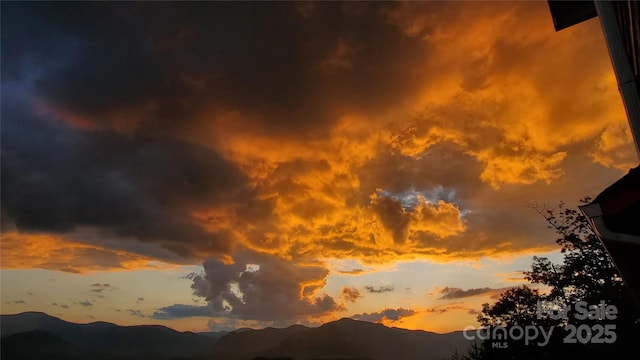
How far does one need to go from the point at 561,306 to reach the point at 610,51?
121ft

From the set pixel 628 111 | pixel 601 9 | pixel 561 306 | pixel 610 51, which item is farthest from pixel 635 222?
pixel 561 306

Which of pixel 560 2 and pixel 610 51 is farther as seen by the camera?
pixel 560 2

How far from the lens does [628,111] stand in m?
4.64

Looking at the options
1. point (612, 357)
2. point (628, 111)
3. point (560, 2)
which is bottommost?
point (612, 357)

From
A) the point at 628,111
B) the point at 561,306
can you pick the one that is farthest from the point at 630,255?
the point at 561,306

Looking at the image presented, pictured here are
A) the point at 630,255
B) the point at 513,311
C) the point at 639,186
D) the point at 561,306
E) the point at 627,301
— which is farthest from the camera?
the point at 513,311

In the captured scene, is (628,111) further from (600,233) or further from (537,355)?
(537,355)

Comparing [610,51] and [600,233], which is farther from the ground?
[610,51]

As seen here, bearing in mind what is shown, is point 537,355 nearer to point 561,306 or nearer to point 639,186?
point 561,306

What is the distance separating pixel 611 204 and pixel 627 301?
32.7 metres

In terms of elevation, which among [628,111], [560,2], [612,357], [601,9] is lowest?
[612,357]

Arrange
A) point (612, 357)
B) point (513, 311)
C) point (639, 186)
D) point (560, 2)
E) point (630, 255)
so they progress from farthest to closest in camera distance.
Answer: point (513, 311)
point (612, 357)
point (560, 2)
point (630, 255)
point (639, 186)

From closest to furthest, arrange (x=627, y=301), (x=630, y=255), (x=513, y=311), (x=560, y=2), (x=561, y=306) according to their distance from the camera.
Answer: (x=630, y=255)
(x=560, y=2)
(x=627, y=301)
(x=561, y=306)
(x=513, y=311)

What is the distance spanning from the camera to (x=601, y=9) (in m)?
5.33
